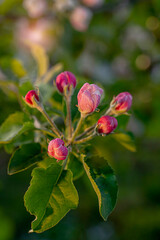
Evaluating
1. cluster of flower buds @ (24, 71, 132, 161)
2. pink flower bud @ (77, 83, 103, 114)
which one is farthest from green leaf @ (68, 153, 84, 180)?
pink flower bud @ (77, 83, 103, 114)

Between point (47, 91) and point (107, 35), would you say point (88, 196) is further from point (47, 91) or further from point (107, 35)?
point (47, 91)

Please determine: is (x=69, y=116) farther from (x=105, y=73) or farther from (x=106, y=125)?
(x=105, y=73)

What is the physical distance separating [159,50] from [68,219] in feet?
5.26

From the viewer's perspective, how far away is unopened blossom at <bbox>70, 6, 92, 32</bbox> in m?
1.93

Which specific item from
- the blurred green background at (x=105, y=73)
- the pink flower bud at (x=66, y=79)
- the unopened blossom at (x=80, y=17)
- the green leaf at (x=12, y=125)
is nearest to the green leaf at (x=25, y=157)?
the green leaf at (x=12, y=125)

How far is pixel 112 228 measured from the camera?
2.85 metres

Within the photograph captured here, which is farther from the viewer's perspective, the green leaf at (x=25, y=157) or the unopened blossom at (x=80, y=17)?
the unopened blossom at (x=80, y=17)

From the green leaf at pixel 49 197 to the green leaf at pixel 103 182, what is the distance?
0.06 metres

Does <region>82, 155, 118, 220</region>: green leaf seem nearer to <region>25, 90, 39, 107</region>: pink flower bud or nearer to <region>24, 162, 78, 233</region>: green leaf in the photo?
<region>24, 162, 78, 233</region>: green leaf

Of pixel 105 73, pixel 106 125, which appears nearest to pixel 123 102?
pixel 106 125

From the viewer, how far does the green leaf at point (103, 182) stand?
699mm

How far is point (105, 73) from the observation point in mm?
2832

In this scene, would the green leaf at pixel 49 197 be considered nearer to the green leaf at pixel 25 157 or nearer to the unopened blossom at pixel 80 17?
the green leaf at pixel 25 157

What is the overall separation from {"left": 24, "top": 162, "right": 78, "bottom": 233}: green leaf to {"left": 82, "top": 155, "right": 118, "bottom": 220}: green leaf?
0.18 feet
